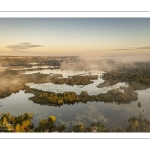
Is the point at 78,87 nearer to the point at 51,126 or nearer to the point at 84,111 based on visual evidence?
the point at 84,111

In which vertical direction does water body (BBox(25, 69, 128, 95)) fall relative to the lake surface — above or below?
above

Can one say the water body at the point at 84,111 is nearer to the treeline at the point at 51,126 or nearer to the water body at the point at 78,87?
the treeline at the point at 51,126

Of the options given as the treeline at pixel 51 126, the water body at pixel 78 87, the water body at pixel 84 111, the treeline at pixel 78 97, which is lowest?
the treeline at pixel 51 126

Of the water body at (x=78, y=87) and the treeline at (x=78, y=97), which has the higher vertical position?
the water body at (x=78, y=87)

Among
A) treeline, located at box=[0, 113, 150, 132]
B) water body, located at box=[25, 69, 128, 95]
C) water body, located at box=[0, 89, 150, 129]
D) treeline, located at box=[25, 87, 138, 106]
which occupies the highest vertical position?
water body, located at box=[25, 69, 128, 95]

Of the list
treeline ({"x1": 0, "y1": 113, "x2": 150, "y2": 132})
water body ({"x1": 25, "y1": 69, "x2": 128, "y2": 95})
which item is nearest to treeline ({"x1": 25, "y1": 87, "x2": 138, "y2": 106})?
water body ({"x1": 25, "y1": 69, "x2": 128, "y2": 95})

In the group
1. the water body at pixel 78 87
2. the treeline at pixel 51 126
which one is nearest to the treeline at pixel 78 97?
the water body at pixel 78 87

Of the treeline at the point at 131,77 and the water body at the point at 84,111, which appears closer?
the water body at the point at 84,111

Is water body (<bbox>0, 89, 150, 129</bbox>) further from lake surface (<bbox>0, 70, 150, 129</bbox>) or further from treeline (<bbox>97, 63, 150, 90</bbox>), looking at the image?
treeline (<bbox>97, 63, 150, 90</bbox>)

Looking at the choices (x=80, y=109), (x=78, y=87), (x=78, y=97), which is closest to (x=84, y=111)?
(x=80, y=109)
